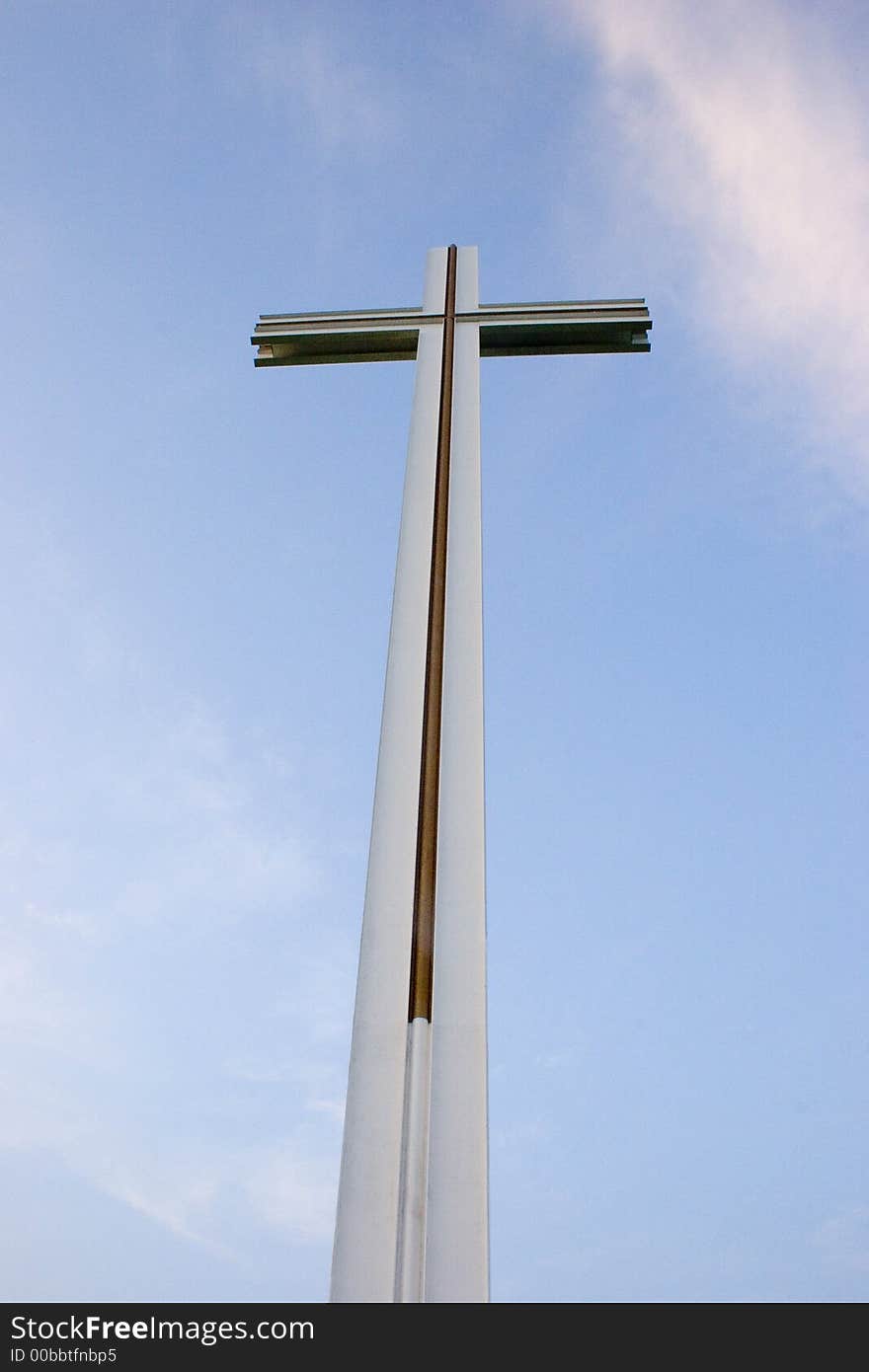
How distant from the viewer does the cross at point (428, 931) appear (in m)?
1.19

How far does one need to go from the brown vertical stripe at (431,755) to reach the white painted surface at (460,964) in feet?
0.04

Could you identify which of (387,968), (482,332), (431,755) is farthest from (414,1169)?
(482,332)

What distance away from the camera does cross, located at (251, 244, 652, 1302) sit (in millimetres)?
1189

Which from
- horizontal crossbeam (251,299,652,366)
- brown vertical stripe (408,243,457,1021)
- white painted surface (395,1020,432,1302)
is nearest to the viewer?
white painted surface (395,1020,432,1302)

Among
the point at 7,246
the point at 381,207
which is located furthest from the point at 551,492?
the point at 7,246

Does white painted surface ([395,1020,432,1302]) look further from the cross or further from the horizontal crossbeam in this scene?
the horizontal crossbeam

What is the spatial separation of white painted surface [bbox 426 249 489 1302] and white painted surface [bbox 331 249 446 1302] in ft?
0.13

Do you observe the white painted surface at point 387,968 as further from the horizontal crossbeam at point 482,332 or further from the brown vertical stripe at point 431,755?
the horizontal crossbeam at point 482,332

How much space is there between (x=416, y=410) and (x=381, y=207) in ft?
14.4

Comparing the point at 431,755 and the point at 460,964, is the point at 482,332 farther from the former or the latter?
the point at 460,964

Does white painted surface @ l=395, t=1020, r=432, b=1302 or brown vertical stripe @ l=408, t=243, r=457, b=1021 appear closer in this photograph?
white painted surface @ l=395, t=1020, r=432, b=1302

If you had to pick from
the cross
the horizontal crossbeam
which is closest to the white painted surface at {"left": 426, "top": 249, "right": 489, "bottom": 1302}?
the cross

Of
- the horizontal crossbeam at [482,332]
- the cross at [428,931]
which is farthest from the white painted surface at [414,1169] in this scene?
the horizontal crossbeam at [482,332]

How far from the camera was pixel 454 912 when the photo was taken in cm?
147
